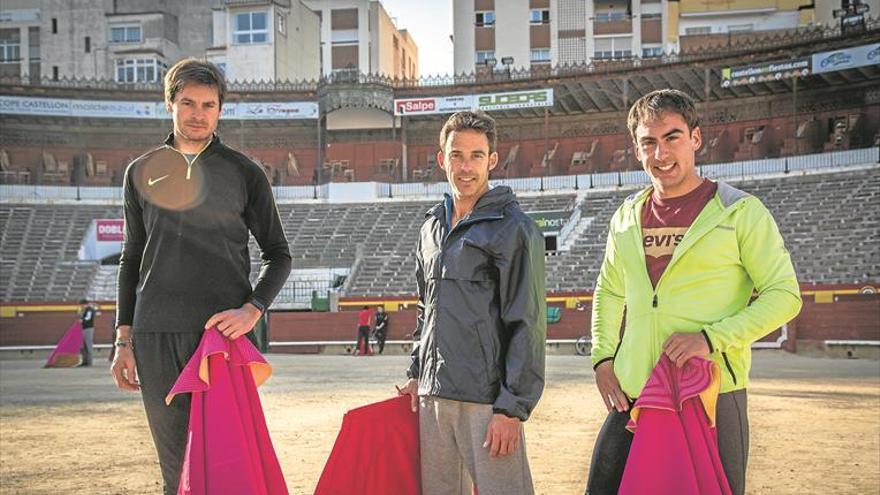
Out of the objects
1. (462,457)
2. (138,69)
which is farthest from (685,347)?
(138,69)

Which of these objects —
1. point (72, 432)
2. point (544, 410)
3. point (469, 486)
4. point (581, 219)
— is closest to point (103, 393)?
point (72, 432)

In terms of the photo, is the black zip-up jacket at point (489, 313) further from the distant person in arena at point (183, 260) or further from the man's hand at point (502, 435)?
the distant person in arena at point (183, 260)

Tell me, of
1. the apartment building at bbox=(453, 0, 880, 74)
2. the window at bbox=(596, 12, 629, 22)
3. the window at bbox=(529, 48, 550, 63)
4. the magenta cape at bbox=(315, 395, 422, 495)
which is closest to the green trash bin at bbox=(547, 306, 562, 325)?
the apartment building at bbox=(453, 0, 880, 74)

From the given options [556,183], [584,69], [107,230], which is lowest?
[107,230]

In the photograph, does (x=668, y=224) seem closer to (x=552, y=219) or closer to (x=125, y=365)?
(x=125, y=365)

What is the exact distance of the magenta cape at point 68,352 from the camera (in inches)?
830

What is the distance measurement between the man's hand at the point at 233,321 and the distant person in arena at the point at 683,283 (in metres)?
1.06

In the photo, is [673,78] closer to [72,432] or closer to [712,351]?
[72,432]

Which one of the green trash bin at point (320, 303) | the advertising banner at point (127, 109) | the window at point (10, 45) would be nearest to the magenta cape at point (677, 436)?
the green trash bin at point (320, 303)

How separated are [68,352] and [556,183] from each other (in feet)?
58.6

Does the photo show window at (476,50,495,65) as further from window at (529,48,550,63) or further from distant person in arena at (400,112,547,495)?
distant person in arena at (400,112,547,495)

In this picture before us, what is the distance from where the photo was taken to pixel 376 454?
344 cm

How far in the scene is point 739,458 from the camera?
9.56ft

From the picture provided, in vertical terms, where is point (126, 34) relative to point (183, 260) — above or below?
above
